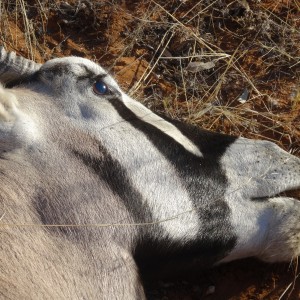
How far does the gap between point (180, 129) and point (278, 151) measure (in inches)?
22.5

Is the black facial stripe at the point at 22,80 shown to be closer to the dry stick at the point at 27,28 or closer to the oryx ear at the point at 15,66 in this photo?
the oryx ear at the point at 15,66

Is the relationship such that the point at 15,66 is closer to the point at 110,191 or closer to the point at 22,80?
the point at 22,80

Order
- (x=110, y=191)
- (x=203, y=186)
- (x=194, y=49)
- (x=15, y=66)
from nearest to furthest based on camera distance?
(x=110, y=191)
(x=203, y=186)
(x=15, y=66)
(x=194, y=49)

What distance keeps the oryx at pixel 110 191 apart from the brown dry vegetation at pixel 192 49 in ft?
3.14

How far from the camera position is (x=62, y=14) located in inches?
202

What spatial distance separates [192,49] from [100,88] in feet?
5.78

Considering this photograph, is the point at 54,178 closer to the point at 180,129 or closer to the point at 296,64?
the point at 180,129

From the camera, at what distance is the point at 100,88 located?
10.3 feet

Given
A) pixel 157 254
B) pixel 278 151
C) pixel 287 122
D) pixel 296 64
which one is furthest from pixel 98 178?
pixel 296 64

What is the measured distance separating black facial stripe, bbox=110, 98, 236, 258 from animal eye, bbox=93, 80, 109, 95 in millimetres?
60

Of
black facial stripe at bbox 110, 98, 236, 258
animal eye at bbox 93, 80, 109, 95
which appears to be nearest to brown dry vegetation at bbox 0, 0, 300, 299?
black facial stripe at bbox 110, 98, 236, 258

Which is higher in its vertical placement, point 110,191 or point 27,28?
point 110,191

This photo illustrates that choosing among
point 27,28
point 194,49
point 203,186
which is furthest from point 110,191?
point 27,28

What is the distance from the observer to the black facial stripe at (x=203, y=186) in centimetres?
303
